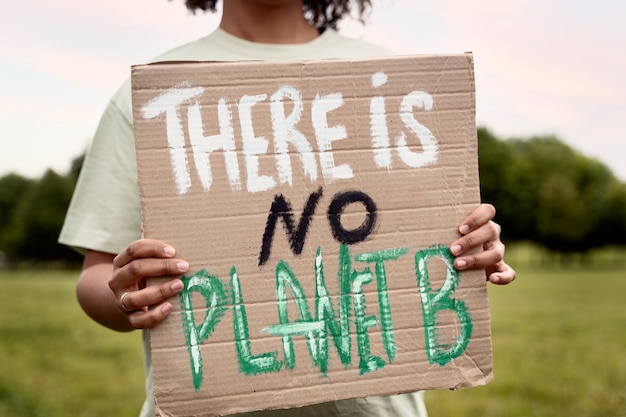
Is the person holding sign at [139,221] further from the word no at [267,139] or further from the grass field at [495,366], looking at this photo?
the grass field at [495,366]

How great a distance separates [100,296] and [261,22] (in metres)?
0.81

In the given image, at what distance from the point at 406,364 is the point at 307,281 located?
0.29 metres

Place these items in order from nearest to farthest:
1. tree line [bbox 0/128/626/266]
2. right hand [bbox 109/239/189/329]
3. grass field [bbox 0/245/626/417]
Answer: right hand [bbox 109/239/189/329]
grass field [bbox 0/245/626/417]
tree line [bbox 0/128/626/266]

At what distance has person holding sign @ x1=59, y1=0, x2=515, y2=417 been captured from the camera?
1.54m

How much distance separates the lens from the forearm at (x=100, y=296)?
1764 millimetres

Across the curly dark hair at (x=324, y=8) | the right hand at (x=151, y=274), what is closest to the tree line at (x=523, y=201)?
the curly dark hair at (x=324, y=8)

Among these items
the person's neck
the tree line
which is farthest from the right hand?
the tree line

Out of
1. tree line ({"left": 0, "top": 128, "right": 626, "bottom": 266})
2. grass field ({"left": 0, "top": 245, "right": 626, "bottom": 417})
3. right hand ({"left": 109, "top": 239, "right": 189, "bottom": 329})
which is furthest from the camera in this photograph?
tree line ({"left": 0, "top": 128, "right": 626, "bottom": 266})

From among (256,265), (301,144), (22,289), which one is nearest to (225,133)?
(301,144)

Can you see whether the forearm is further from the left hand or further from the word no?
the left hand

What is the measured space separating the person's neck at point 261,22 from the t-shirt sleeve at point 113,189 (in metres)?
0.33

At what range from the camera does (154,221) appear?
1.56m

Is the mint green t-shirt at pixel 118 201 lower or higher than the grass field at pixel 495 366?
higher

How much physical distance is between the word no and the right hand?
137mm
